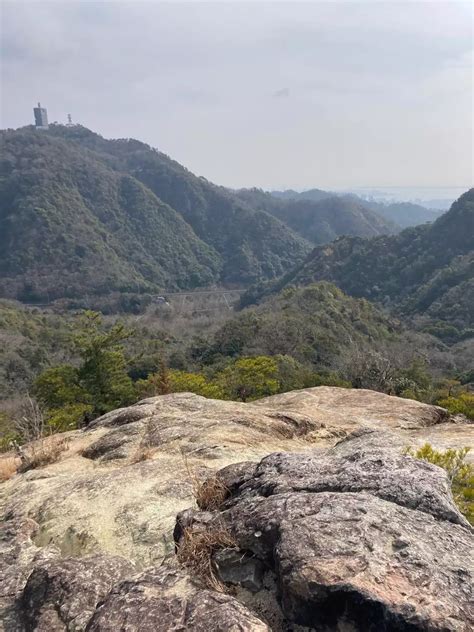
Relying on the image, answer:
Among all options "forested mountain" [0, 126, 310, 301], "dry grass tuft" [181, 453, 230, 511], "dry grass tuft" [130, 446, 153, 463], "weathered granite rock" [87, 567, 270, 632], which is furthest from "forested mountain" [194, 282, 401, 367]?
"forested mountain" [0, 126, 310, 301]

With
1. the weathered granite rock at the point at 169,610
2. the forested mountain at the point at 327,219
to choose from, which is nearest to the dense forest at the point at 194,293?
the forested mountain at the point at 327,219

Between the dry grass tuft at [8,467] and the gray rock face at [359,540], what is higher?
the gray rock face at [359,540]

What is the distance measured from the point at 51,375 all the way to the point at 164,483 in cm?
1706

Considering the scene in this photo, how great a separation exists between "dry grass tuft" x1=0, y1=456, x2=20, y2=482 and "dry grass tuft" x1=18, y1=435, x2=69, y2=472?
12cm

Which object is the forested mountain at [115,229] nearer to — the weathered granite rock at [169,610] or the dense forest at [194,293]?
the dense forest at [194,293]

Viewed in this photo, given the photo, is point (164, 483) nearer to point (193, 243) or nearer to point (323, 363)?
Answer: point (323, 363)

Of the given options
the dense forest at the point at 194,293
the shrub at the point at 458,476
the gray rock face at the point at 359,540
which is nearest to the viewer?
the gray rock face at the point at 359,540

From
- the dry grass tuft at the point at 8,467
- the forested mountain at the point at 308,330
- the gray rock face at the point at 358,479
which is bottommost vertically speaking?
the forested mountain at the point at 308,330

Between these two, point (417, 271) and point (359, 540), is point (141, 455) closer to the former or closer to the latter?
point (359, 540)

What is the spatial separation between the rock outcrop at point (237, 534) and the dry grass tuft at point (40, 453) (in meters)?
0.33

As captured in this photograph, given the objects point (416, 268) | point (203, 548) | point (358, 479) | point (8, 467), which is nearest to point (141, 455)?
point (8, 467)

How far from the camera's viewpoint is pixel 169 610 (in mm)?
3111

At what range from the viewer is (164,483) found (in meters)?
6.01

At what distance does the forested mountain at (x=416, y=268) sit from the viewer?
6366 centimetres
